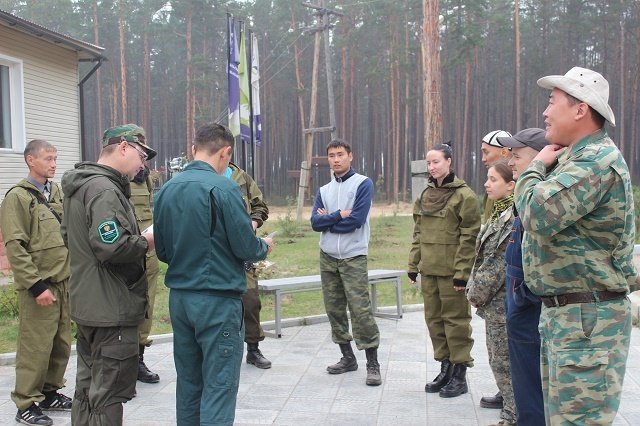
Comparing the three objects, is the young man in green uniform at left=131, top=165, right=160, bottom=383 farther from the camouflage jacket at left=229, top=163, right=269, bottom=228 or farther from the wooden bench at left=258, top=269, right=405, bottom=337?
the wooden bench at left=258, top=269, right=405, bottom=337

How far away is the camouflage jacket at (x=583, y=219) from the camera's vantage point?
2.57 metres

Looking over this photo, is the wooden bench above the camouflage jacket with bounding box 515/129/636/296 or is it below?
Answer: below

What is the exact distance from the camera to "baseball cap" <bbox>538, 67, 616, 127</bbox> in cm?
268

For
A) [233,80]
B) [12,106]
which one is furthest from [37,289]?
[12,106]

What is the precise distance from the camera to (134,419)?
15.0 feet

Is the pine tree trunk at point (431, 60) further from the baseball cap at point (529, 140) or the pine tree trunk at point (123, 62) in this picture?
the pine tree trunk at point (123, 62)

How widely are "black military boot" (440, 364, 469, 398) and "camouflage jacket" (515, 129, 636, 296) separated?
2463 mm

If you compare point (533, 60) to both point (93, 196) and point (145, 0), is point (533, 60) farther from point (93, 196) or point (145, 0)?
point (93, 196)

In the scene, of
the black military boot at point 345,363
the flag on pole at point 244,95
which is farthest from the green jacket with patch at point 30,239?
the flag on pole at point 244,95

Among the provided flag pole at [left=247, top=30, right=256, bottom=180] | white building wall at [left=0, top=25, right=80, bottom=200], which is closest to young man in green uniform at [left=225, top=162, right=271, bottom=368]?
flag pole at [left=247, top=30, right=256, bottom=180]

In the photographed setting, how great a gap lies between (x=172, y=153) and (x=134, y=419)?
1989 inches

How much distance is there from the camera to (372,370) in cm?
534

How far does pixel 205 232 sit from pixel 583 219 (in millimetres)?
1838

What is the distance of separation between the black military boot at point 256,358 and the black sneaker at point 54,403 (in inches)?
65.7
